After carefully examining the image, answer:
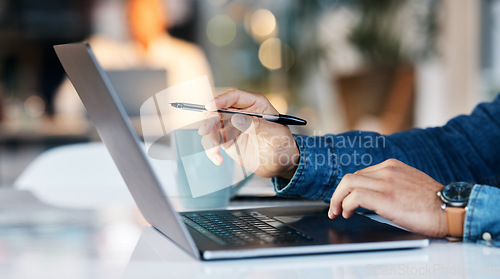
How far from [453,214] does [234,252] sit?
0.27 metres

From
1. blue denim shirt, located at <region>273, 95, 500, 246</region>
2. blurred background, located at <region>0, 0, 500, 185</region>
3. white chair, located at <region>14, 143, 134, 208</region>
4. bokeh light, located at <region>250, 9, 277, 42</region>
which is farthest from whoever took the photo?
bokeh light, located at <region>250, 9, 277, 42</region>

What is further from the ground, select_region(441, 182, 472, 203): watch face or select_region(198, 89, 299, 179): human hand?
select_region(198, 89, 299, 179): human hand

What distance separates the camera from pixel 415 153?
3.12 ft

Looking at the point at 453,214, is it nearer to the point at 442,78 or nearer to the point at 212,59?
the point at 442,78

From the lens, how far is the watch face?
667mm

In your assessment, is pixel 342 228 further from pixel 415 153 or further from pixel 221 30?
pixel 221 30

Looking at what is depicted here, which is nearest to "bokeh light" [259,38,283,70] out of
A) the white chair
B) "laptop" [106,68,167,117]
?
"laptop" [106,68,167,117]

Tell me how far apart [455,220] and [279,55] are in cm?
507

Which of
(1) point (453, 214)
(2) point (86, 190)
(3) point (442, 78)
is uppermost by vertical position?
(1) point (453, 214)

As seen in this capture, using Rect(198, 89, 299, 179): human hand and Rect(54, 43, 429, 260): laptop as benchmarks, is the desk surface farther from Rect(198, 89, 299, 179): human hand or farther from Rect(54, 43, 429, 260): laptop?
Rect(198, 89, 299, 179): human hand

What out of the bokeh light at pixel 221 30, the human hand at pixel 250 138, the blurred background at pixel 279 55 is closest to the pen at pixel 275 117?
the human hand at pixel 250 138

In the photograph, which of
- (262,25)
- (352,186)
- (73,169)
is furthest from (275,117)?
(262,25)

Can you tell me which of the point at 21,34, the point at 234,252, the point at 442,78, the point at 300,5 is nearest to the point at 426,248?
the point at 234,252

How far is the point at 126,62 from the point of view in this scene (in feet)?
17.5
